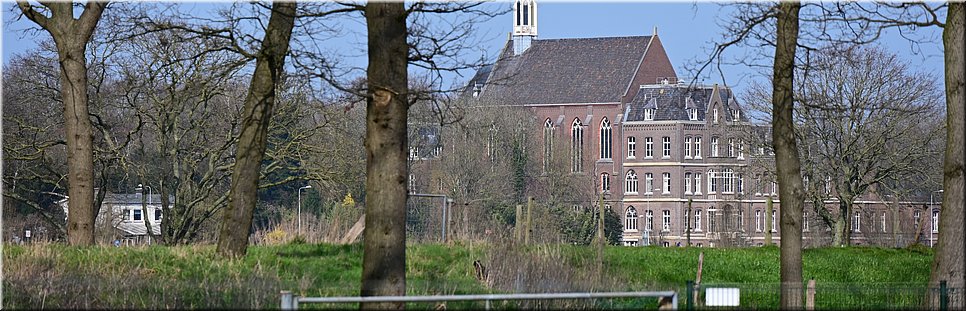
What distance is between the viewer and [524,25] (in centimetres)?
13662

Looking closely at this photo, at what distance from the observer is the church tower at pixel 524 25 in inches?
5340

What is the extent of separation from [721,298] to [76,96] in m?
12.3

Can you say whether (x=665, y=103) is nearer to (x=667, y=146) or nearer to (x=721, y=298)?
(x=667, y=146)

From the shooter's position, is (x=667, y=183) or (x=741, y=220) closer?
(x=741, y=220)

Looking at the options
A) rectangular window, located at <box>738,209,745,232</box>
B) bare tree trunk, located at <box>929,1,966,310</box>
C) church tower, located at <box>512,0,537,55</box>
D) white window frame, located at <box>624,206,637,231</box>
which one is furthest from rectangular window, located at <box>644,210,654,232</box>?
bare tree trunk, located at <box>929,1,966,310</box>

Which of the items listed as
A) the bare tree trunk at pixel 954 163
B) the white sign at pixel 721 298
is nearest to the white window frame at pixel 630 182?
the bare tree trunk at pixel 954 163

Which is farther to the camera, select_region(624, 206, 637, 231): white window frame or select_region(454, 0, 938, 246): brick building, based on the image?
select_region(624, 206, 637, 231): white window frame

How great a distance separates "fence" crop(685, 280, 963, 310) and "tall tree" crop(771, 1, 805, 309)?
1.51 feet

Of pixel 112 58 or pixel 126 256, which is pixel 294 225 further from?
pixel 112 58

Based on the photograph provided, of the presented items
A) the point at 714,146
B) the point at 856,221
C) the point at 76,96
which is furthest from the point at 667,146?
the point at 76,96

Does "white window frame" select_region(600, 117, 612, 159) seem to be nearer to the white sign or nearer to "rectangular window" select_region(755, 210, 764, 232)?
"rectangular window" select_region(755, 210, 764, 232)

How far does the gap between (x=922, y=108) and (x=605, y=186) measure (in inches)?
2464

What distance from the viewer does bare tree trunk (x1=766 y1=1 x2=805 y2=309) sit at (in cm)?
1752

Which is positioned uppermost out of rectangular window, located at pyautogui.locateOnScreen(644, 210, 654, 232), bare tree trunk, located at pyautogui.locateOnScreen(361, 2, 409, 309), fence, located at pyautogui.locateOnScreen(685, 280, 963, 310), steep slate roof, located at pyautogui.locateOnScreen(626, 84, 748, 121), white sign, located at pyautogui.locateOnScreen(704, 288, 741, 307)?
steep slate roof, located at pyautogui.locateOnScreen(626, 84, 748, 121)
